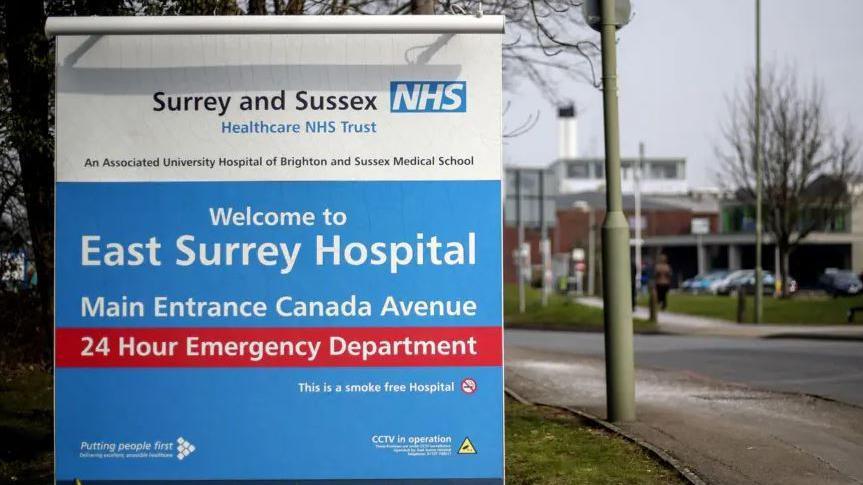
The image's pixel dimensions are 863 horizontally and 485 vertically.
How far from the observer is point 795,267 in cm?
9200

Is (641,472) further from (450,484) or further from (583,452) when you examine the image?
(450,484)

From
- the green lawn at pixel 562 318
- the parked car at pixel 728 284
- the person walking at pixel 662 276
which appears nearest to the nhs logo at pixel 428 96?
the green lawn at pixel 562 318

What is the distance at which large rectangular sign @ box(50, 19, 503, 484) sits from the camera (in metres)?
5.08

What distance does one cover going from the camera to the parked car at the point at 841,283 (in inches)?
2453

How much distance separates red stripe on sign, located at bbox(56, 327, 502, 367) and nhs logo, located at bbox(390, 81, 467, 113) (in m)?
0.92

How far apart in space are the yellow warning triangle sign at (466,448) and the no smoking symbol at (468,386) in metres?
0.20

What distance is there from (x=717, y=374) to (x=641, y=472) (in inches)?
389

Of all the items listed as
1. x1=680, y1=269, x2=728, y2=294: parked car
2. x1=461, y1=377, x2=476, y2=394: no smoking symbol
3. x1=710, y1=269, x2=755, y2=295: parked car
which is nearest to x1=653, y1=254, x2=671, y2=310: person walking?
x1=710, y1=269, x2=755, y2=295: parked car

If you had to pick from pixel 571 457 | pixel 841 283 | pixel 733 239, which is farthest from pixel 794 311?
pixel 733 239

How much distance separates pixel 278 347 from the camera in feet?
16.9

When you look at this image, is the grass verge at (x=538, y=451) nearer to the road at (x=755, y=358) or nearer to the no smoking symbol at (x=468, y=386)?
the no smoking symbol at (x=468, y=386)

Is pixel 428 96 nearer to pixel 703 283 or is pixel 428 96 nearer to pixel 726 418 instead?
pixel 726 418

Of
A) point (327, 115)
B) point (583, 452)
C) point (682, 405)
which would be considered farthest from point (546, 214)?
point (327, 115)

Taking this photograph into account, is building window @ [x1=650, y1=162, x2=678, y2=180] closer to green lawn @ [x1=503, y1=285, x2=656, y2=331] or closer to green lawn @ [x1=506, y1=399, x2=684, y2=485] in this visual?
green lawn @ [x1=503, y1=285, x2=656, y2=331]
